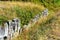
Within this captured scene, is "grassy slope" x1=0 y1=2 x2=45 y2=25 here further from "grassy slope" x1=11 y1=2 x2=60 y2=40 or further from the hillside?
"grassy slope" x1=11 y1=2 x2=60 y2=40

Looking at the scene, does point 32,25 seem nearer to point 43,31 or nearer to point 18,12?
point 43,31

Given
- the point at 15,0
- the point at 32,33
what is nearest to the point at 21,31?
the point at 32,33

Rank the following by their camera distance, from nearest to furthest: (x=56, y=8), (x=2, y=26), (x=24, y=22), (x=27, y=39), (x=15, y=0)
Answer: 1. (x=2, y=26)
2. (x=27, y=39)
3. (x=24, y=22)
4. (x=15, y=0)
5. (x=56, y=8)

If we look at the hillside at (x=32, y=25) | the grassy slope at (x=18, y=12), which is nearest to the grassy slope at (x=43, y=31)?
the hillside at (x=32, y=25)

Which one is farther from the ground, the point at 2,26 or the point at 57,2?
the point at 2,26

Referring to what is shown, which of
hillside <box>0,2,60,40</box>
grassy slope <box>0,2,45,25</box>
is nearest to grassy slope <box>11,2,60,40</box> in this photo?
hillside <box>0,2,60,40</box>

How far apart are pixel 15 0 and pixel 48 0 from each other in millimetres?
2767

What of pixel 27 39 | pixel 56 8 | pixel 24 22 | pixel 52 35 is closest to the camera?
pixel 27 39

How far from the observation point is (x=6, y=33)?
9008mm

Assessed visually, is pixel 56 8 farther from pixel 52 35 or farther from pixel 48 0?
pixel 52 35

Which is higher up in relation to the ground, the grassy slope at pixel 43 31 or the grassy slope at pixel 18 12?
the grassy slope at pixel 18 12

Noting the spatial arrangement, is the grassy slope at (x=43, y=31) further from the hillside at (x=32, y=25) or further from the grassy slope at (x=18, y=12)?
the grassy slope at (x=18, y=12)

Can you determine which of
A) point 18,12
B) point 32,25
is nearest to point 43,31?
point 32,25

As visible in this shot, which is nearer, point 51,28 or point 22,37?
point 22,37
